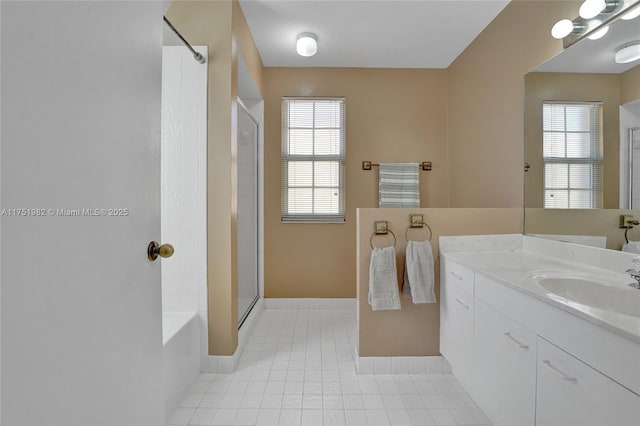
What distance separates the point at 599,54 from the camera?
148 cm

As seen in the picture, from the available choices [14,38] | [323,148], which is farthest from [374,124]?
[14,38]

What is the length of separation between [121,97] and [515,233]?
2.16m

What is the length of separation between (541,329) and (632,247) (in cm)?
67

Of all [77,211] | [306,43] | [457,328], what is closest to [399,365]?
[457,328]

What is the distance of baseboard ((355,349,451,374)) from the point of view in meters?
2.01

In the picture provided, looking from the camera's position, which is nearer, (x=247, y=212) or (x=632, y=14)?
(x=632, y=14)

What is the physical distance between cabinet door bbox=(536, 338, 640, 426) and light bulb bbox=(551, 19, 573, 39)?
1.62 metres

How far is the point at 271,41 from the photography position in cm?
270

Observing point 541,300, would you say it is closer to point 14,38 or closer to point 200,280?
point 14,38

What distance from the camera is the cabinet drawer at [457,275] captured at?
63.9 inches

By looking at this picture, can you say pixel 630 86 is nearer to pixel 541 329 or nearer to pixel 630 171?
pixel 630 171

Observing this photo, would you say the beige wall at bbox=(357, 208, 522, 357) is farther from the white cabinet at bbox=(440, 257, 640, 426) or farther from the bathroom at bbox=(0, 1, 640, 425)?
the white cabinet at bbox=(440, 257, 640, 426)

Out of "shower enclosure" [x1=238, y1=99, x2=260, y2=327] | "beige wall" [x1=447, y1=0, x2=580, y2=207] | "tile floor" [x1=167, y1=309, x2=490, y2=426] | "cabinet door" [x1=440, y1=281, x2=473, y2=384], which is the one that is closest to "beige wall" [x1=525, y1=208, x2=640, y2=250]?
"beige wall" [x1=447, y1=0, x2=580, y2=207]

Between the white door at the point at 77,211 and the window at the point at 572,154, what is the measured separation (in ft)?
6.28
